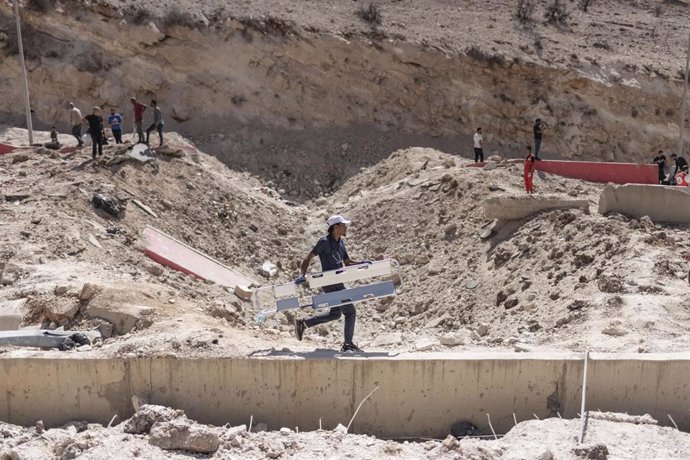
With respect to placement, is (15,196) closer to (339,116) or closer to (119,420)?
(119,420)

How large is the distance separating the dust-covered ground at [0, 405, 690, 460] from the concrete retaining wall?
11.3 inches

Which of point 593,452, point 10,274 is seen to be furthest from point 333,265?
point 10,274

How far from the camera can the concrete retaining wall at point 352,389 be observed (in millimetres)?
7285

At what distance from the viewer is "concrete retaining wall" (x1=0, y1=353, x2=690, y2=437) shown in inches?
287

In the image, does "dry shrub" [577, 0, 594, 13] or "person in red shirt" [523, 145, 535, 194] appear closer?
"person in red shirt" [523, 145, 535, 194]

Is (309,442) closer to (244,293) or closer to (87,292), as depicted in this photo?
(87,292)

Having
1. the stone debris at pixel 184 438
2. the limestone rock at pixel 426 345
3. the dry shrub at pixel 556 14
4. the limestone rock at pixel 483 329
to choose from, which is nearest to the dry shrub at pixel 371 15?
the dry shrub at pixel 556 14

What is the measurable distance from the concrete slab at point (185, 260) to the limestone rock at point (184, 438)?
6.66m

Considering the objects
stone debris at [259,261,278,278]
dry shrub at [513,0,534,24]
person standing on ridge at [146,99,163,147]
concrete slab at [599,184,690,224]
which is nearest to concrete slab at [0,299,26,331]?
stone debris at [259,261,278,278]

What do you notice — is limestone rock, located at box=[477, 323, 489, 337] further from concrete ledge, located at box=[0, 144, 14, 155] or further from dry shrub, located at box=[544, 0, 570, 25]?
dry shrub, located at box=[544, 0, 570, 25]

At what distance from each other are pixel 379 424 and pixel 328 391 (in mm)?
519

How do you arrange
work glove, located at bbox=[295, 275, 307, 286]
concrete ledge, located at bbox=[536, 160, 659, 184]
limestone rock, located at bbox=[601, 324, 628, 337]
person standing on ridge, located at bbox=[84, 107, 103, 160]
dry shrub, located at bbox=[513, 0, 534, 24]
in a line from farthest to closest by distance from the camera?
dry shrub, located at bbox=[513, 0, 534, 24] → concrete ledge, located at bbox=[536, 160, 659, 184] → person standing on ridge, located at bbox=[84, 107, 103, 160] → limestone rock, located at bbox=[601, 324, 628, 337] → work glove, located at bbox=[295, 275, 307, 286]

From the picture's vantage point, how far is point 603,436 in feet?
22.0

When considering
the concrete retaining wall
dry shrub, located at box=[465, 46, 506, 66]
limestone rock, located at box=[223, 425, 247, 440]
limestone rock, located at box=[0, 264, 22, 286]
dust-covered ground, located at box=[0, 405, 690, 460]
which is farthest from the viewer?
dry shrub, located at box=[465, 46, 506, 66]
